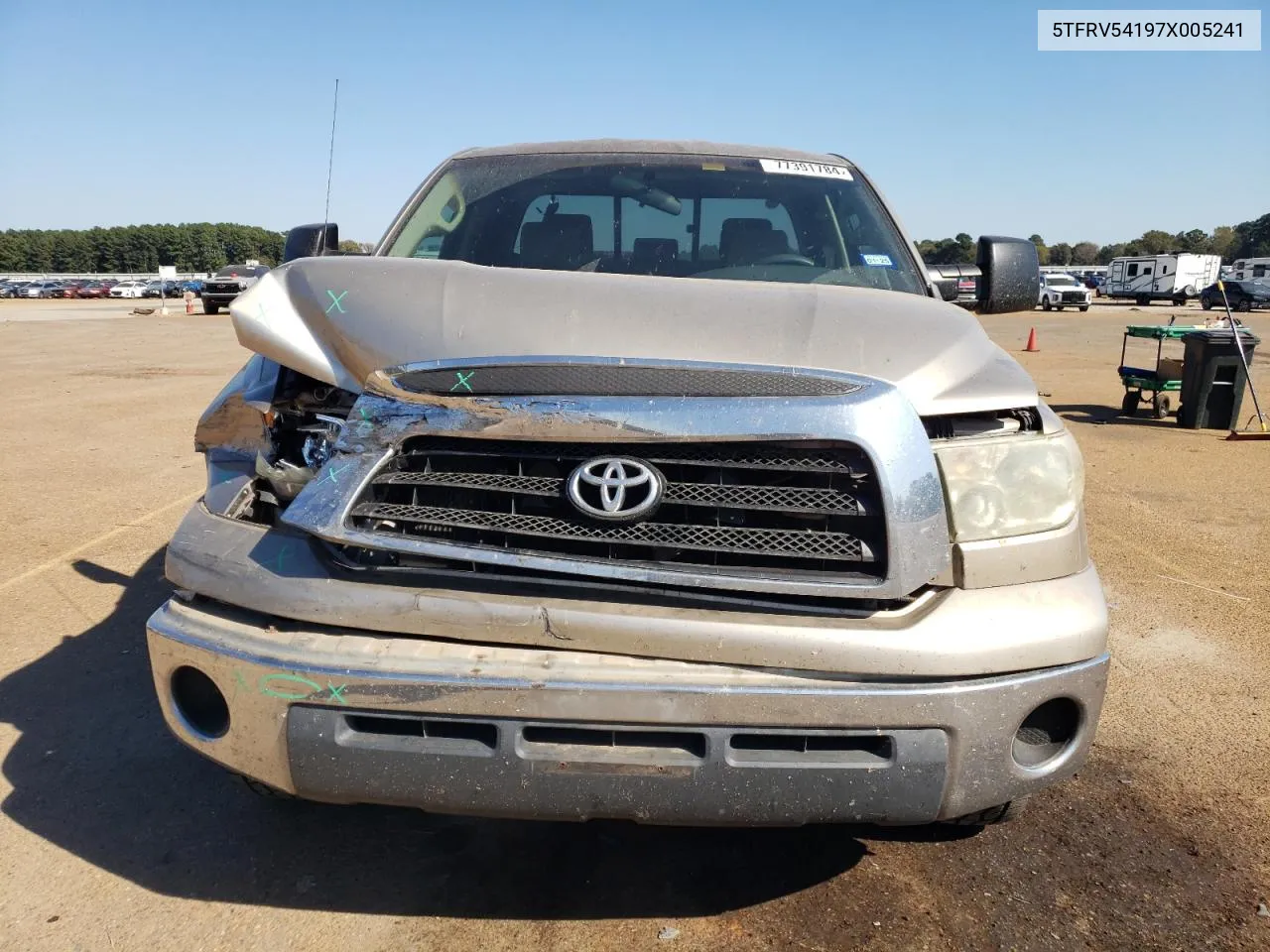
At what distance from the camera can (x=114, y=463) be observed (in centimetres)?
802

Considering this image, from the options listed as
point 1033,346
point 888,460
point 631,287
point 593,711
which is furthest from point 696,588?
point 1033,346

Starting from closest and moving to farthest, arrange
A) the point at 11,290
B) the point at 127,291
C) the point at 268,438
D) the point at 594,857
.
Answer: the point at 268,438, the point at 594,857, the point at 11,290, the point at 127,291

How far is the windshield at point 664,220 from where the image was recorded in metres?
3.48

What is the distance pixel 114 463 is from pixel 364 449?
22.5ft

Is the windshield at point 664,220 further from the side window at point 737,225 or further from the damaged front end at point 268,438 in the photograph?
the damaged front end at point 268,438

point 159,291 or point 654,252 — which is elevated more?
point 654,252

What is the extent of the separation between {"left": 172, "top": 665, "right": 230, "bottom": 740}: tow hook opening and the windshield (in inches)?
69.1

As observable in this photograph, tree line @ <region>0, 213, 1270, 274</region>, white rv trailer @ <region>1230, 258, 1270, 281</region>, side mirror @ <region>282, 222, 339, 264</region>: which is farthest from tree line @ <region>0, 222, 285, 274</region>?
side mirror @ <region>282, 222, 339, 264</region>

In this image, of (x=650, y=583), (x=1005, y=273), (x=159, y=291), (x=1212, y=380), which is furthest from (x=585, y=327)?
(x=159, y=291)

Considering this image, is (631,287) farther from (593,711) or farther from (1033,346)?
(1033,346)

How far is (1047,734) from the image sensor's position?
2203mm

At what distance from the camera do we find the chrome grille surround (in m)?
2.04

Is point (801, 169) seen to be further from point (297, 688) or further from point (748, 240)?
point (297, 688)

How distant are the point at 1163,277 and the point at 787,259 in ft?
188
